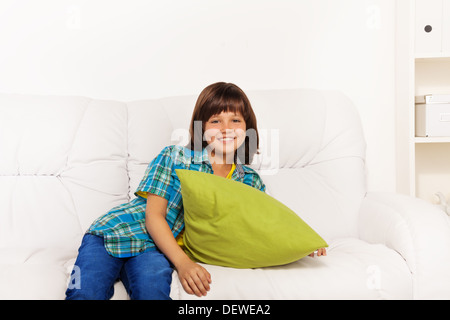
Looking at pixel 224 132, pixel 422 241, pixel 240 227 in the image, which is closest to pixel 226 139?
pixel 224 132

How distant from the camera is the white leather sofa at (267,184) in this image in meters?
1.07

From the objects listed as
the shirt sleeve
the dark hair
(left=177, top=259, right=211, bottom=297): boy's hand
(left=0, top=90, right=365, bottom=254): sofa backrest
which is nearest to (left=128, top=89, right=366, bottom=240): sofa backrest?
(left=0, top=90, right=365, bottom=254): sofa backrest

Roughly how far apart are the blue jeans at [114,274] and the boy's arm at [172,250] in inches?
1.2

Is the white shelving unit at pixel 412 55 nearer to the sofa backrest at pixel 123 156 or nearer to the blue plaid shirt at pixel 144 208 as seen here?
the sofa backrest at pixel 123 156

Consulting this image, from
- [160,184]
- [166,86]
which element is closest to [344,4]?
[166,86]

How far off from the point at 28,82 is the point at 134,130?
1.78ft

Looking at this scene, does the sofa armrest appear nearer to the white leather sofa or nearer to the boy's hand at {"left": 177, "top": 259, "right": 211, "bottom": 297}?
the white leather sofa

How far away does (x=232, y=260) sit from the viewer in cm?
104

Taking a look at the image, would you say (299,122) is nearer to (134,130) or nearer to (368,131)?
(368,131)

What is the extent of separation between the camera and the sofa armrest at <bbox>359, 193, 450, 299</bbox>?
1067mm

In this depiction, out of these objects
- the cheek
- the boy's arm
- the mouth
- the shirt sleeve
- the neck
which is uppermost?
the cheek

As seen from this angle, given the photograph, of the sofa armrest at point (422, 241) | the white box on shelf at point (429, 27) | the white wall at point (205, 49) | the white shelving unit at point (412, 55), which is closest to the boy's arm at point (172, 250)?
the sofa armrest at point (422, 241)

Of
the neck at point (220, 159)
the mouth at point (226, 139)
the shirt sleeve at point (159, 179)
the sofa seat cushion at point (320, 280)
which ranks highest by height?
the mouth at point (226, 139)

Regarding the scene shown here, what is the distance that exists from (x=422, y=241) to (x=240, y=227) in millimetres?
477
